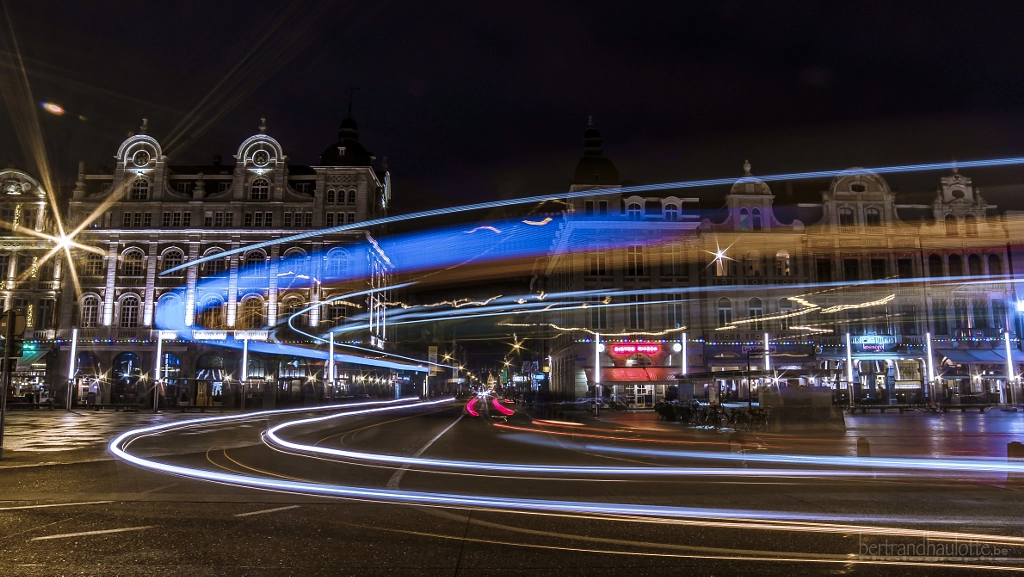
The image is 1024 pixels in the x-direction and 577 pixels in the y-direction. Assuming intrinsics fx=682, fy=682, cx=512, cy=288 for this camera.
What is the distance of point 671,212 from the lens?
191ft

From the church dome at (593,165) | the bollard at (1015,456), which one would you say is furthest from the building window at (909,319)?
the bollard at (1015,456)

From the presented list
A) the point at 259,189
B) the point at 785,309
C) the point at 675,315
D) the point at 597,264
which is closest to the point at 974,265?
the point at 785,309

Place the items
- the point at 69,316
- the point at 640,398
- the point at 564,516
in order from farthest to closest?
the point at 69,316, the point at 640,398, the point at 564,516

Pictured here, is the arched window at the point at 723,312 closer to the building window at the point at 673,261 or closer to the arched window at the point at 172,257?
the building window at the point at 673,261

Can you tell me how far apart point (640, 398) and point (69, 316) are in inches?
2295

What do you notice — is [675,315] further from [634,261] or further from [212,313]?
[212,313]

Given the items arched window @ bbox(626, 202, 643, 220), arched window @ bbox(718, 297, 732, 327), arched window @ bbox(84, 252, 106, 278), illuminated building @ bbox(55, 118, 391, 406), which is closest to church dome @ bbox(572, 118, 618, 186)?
arched window @ bbox(626, 202, 643, 220)

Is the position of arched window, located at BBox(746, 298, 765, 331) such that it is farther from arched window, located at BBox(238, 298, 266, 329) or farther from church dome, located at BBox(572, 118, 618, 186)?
arched window, located at BBox(238, 298, 266, 329)

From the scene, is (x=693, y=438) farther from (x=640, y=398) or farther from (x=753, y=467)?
(x=640, y=398)

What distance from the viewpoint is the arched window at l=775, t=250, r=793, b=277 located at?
56656 millimetres

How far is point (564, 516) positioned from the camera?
9789mm

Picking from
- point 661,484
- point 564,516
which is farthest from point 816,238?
point 564,516

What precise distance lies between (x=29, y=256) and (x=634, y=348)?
6124 cm

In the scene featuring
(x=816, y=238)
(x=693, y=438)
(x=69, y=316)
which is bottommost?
(x=693, y=438)
